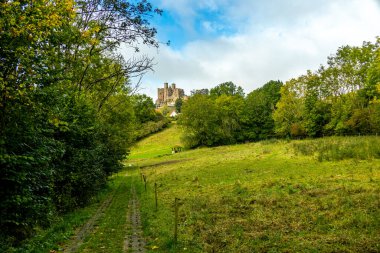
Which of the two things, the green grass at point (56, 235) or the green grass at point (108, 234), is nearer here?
the green grass at point (56, 235)

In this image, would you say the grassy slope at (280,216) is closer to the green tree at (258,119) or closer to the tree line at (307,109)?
the tree line at (307,109)

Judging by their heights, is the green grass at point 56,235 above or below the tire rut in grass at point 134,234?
above

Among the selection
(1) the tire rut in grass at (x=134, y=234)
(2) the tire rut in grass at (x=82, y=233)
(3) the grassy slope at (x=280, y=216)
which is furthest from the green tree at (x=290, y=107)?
(2) the tire rut in grass at (x=82, y=233)

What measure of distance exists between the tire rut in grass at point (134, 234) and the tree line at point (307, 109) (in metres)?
42.5

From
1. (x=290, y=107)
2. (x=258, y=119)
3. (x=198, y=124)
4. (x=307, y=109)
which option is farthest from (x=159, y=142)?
(x=307, y=109)

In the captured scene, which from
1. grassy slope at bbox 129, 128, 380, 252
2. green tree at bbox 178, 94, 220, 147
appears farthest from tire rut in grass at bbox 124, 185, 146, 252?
green tree at bbox 178, 94, 220, 147

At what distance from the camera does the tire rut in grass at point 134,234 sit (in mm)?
10184

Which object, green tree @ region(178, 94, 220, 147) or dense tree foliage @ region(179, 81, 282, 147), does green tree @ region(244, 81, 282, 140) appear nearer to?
dense tree foliage @ region(179, 81, 282, 147)

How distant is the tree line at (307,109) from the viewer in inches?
2216

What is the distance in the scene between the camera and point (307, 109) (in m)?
68.7

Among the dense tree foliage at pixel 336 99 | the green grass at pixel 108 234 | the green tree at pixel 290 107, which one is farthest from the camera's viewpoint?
the green tree at pixel 290 107

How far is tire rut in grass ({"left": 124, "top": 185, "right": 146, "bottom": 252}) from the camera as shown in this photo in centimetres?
1018

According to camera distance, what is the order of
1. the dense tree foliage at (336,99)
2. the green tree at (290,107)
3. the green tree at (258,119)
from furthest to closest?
the green tree at (258,119) → the green tree at (290,107) → the dense tree foliage at (336,99)

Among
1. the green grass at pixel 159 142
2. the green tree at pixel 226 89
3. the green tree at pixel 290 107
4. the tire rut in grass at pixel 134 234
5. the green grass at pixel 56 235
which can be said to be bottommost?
the tire rut in grass at pixel 134 234
